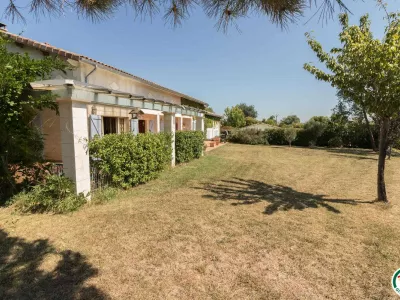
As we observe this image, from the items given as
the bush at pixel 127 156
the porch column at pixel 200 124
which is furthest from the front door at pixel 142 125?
the bush at pixel 127 156

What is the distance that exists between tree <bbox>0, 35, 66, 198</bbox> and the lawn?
1.38 meters

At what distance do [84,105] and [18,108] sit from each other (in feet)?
5.03

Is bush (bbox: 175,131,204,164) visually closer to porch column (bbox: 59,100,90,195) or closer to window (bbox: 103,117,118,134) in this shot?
window (bbox: 103,117,118,134)

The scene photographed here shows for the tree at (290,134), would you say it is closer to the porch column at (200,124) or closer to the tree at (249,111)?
the porch column at (200,124)

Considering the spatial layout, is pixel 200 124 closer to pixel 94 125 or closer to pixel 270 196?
pixel 94 125

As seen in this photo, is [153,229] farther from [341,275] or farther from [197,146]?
[197,146]

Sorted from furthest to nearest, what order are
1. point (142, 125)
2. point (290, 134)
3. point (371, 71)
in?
point (290, 134) → point (142, 125) → point (371, 71)

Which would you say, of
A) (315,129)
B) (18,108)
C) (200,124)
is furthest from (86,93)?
(315,129)

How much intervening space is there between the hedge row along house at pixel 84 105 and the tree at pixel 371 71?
648cm

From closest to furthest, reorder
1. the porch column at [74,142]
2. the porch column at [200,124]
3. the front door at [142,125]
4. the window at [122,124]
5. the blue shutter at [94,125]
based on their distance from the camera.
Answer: the porch column at [74,142]
the blue shutter at [94,125]
the window at [122,124]
the front door at [142,125]
the porch column at [200,124]

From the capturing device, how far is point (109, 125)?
45.7 feet

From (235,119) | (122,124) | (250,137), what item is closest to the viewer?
(122,124)

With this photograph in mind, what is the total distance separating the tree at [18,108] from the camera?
5382 millimetres

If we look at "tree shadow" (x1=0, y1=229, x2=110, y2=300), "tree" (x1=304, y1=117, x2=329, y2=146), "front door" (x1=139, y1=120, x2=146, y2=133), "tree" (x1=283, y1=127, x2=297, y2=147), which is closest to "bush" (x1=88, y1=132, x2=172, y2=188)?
"tree shadow" (x1=0, y1=229, x2=110, y2=300)
